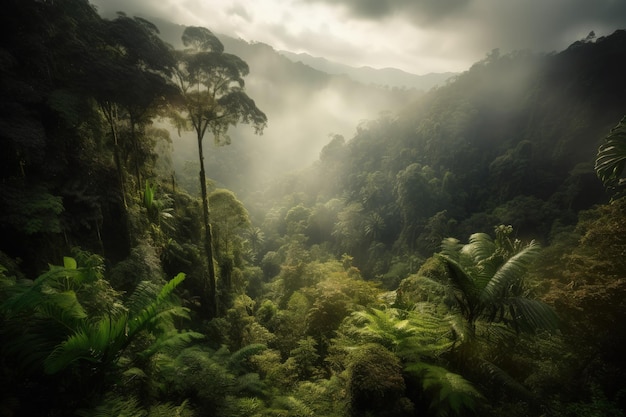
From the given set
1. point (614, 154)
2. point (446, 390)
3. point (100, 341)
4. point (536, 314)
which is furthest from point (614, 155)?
point (100, 341)

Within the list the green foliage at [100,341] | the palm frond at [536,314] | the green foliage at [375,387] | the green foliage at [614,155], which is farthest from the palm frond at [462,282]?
the green foliage at [100,341]

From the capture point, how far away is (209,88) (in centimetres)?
1223

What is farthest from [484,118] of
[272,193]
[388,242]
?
[272,193]

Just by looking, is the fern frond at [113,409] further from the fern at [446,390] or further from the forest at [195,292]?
the fern at [446,390]

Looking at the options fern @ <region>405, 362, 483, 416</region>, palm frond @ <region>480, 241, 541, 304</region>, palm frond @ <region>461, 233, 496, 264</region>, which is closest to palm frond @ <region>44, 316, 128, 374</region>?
fern @ <region>405, 362, 483, 416</region>

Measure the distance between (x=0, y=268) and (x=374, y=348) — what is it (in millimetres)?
6215

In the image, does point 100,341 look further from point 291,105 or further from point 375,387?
point 291,105

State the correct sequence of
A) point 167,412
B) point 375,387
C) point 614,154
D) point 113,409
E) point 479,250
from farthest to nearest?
point 479,250 < point 614,154 < point 375,387 < point 167,412 < point 113,409

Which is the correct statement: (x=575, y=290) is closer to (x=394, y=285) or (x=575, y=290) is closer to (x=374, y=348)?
(x=374, y=348)

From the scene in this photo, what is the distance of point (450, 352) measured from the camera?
5844 mm

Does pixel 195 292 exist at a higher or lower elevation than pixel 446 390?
lower

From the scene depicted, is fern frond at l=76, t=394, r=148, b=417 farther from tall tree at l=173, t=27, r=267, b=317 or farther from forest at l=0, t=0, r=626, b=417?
tall tree at l=173, t=27, r=267, b=317

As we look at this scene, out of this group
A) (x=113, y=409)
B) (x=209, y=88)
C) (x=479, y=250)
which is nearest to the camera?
(x=113, y=409)

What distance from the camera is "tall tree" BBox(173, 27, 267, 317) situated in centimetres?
1163
